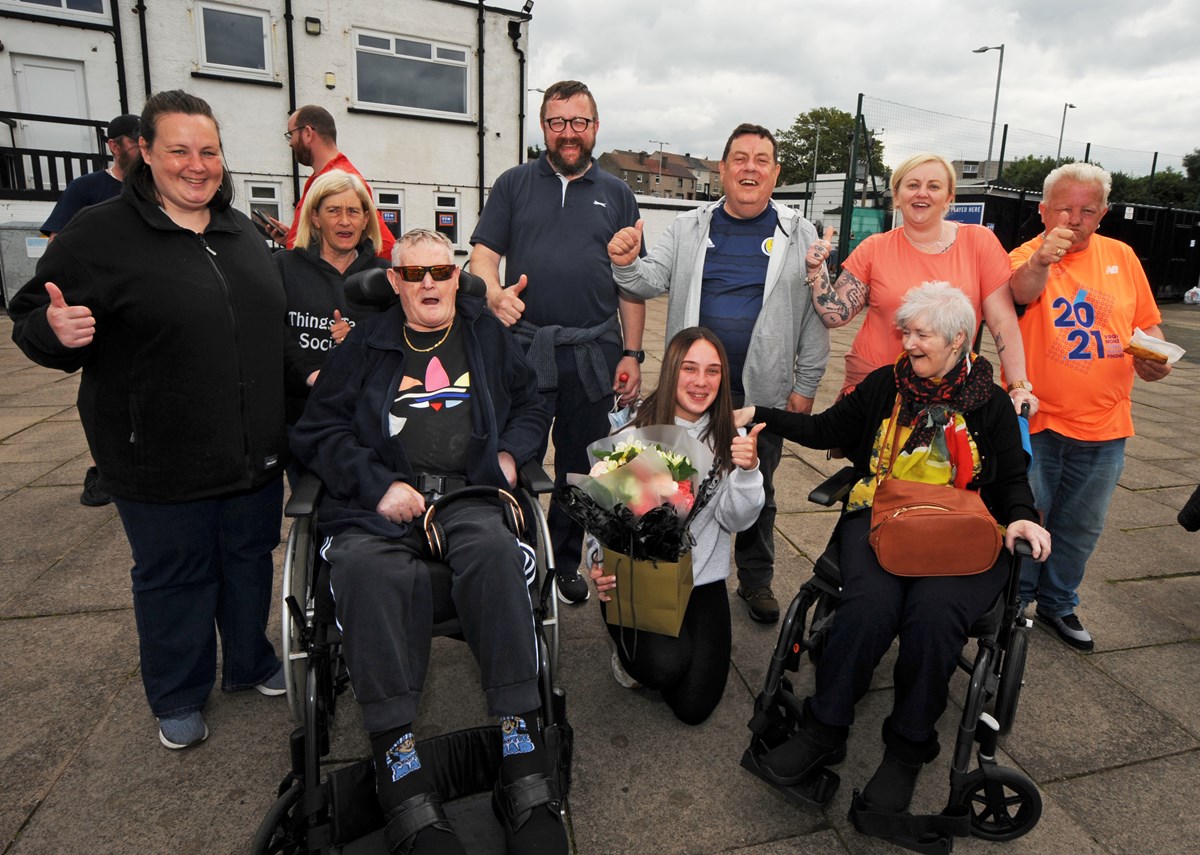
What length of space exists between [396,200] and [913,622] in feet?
Result: 50.9

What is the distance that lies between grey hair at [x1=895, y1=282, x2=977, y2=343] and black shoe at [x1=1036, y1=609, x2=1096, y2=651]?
1.56 metres

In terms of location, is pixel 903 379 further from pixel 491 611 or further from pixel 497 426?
pixel 491 611

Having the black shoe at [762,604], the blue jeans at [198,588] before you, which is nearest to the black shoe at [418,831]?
the blue jeans at [198,588]

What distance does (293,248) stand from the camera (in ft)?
9.76

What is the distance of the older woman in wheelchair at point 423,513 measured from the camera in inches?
76.7

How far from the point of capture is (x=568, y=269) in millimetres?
3205

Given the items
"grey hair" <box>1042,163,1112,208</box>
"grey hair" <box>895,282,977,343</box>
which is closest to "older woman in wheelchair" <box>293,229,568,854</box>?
"grey hair" <box>895,282,977,343</box>

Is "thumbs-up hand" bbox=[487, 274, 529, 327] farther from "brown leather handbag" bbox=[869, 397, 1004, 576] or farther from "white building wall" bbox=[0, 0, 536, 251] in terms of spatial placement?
"white building wall" bbox=[0, 0, 536, 251]

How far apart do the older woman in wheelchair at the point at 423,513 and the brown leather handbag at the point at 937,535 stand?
1.13 metres

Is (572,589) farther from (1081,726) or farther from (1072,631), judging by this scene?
(1072,631)

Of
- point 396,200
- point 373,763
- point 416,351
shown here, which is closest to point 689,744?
point 373,763

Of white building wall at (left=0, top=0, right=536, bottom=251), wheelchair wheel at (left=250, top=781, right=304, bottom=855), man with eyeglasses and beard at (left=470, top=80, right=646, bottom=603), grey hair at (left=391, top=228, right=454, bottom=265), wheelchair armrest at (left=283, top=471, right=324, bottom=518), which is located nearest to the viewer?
wheelchair wheel at (left=250, top=781, right=304, bottom=855)

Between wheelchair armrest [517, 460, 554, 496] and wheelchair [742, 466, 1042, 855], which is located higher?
wheelchair armrest [517, 460, 554, 496]

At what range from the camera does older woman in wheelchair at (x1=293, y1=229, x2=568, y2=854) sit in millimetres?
1948
